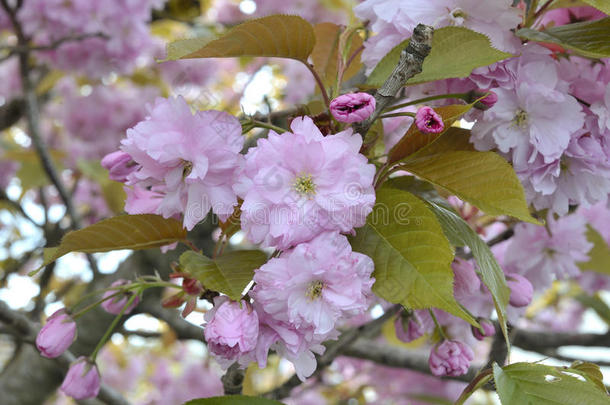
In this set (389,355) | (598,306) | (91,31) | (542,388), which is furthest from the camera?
(91,31)

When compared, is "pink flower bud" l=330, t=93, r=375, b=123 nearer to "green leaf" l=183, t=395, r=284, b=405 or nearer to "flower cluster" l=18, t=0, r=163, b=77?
"green leaf" l=183, t=395, r=284, b=405

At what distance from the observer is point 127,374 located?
3.30 metres

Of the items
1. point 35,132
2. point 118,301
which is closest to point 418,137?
point 118,301

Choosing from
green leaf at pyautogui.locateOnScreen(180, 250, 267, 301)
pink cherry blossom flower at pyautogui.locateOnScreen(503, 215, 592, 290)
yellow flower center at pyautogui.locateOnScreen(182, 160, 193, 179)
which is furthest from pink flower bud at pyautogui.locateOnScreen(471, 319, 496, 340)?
yellow flower center at pyautogui.locateOnScreen(182, 160, 193, 179)

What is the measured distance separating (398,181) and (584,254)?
0.67 metres

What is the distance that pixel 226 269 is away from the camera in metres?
0.66

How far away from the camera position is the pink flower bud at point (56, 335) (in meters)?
0.81

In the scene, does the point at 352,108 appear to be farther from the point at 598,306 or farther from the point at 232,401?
the point at 598,306

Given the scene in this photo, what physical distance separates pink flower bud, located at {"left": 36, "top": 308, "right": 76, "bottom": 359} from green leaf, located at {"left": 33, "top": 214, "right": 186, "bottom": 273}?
0.16 m

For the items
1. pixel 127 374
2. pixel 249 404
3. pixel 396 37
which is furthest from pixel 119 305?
pixel 127 374

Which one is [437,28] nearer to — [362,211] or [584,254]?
[362,211]

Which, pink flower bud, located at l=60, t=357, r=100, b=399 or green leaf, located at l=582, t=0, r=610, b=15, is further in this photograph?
pink flower bud, located at l=60, t=357, r=100, b=399

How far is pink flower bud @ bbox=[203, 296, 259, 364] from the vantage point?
61 centimetres

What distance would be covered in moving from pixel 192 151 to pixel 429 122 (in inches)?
10.3
